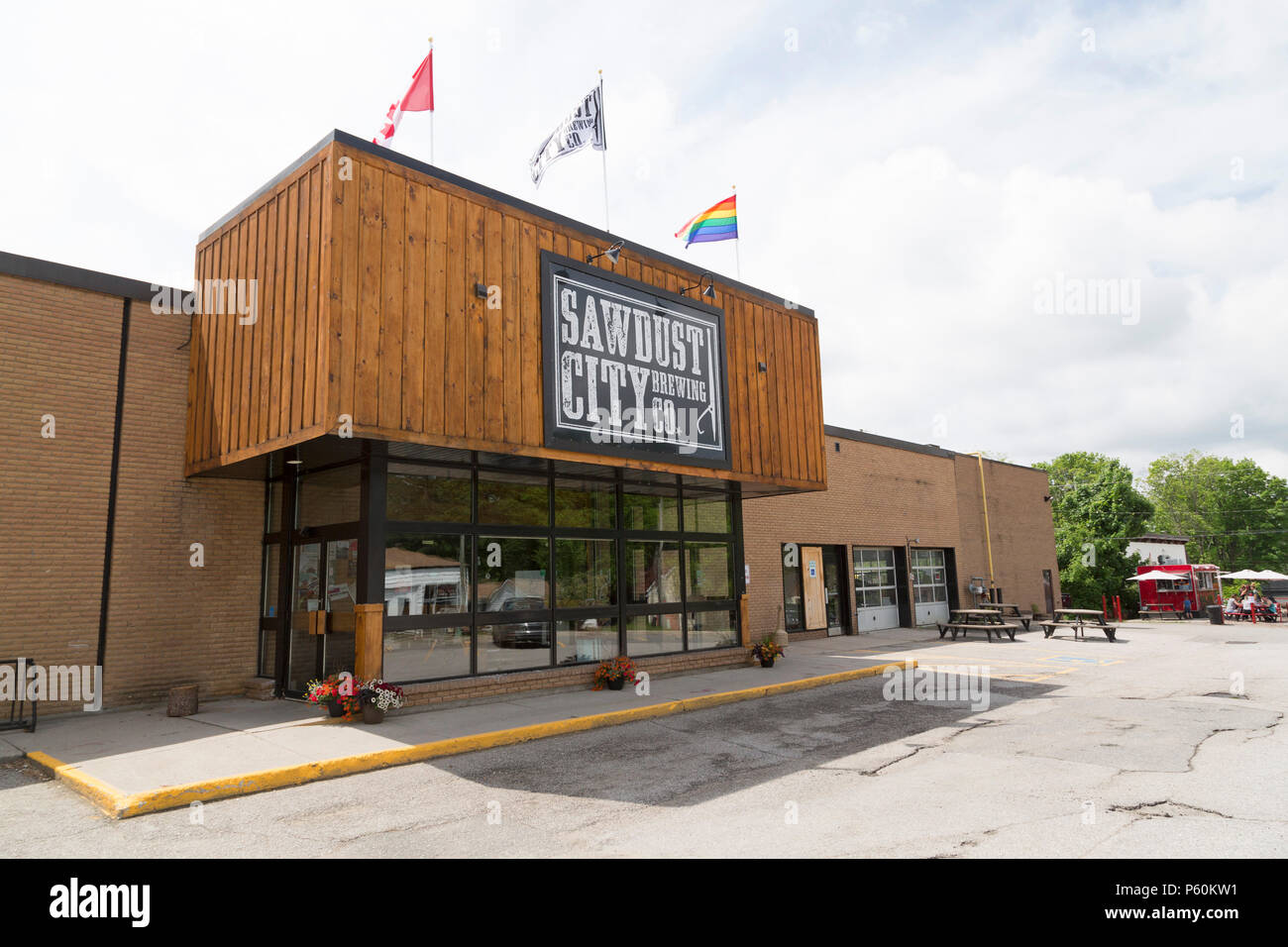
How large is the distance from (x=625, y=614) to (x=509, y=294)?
19.4 ft

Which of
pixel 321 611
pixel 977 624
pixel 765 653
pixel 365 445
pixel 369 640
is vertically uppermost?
pixel 365 445

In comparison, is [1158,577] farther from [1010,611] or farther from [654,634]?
[654,634]

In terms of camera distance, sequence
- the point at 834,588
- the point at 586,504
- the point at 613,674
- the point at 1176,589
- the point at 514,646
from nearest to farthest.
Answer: the point at 514,646 → the point at 613,674 → the point at 586,504 → the point at 834,588 → the point at 1176,589

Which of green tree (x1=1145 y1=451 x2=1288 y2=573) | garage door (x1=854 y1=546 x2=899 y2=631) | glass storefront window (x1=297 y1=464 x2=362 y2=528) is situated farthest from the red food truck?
green tree (x1=1145 y1=451 x2=1288 y2=573)

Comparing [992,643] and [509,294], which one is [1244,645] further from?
[509,294]

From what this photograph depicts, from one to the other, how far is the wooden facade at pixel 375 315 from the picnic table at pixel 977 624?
13.4m

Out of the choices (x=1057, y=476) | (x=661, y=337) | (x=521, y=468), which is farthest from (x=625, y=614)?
(x=1057, y=476)

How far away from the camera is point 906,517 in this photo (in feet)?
83.4

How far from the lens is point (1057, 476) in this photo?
7244 centimetres

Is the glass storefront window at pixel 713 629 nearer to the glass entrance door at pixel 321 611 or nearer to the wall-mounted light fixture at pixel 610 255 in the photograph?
the glass entrance door at pixel 321 611

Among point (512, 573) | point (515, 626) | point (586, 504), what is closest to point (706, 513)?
point (586, 504)

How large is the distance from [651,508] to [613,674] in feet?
11.3

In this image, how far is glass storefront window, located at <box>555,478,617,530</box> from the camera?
12734 mm

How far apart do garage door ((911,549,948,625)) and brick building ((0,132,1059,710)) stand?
13.7 m
